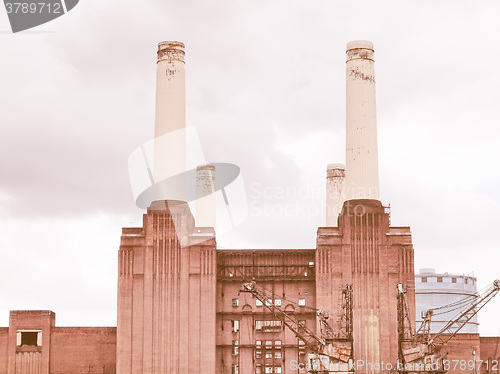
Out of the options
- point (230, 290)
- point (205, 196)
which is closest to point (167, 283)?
point (230, 290)

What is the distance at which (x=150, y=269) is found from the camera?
83125mm

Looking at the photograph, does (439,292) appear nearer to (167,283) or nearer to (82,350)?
(167,283)

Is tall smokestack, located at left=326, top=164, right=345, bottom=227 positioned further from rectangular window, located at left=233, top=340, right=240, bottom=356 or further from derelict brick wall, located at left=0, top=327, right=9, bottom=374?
derelict brick wall, located at left=0, top=327, right=9, bottom=374

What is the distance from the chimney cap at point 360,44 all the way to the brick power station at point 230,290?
9 cm

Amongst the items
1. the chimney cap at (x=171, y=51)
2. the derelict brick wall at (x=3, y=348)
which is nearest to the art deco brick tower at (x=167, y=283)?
the chimney cap at (x=171, y=51)

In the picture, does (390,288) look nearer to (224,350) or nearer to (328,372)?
(328,372)

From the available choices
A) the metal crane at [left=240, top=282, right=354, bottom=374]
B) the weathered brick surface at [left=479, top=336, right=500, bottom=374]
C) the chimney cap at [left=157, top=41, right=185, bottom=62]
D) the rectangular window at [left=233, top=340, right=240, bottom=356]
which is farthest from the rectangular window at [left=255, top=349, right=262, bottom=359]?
the chimney cap at [left=157, top=41, right=185, bottom=62]

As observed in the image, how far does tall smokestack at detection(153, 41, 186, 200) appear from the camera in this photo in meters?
84.2

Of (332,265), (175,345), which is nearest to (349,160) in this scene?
(332,265)

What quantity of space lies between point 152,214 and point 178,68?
12.8 meters

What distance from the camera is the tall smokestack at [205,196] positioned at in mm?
100312

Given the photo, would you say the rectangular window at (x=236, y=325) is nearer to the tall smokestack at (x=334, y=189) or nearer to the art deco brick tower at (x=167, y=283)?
the art deco brick tower at (x=167, y=283)

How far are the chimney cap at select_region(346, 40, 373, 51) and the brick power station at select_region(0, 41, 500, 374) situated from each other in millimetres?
86

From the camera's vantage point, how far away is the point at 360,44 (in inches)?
3310
